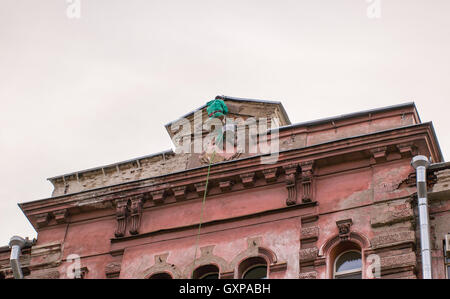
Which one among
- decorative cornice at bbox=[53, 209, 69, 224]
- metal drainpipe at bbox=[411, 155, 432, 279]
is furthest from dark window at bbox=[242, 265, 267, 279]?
decorative cornice at bbox=[53, 209, 69, 224]

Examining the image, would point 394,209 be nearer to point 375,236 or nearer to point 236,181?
point 375,236

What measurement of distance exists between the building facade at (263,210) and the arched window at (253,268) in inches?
1.1

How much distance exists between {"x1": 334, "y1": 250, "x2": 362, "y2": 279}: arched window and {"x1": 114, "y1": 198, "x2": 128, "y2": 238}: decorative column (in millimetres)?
5618

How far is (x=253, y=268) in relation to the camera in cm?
2425

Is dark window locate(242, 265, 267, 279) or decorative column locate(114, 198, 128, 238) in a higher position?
decorative column locate(114, 198, 128, 238)

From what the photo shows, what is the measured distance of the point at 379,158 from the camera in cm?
2433

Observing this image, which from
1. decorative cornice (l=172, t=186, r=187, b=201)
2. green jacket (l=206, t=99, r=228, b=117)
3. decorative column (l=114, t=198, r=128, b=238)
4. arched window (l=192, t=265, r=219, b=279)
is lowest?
arched window (l=192, t=265, r=219, b=279)

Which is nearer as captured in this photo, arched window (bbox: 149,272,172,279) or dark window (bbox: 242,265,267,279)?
dark window (bbox: 242,265,267,279)

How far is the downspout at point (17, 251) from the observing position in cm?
2614

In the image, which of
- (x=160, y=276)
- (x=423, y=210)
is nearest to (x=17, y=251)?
(x=160, y=276)

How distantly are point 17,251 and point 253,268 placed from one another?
6.23 metres

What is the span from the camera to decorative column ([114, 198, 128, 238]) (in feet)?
85.5

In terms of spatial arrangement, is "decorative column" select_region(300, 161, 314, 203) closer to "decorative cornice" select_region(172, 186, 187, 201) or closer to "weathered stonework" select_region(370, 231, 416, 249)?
"weathered stonework" select_region(370, 231, 416, 249)

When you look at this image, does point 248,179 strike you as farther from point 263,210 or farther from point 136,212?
point 136,212
